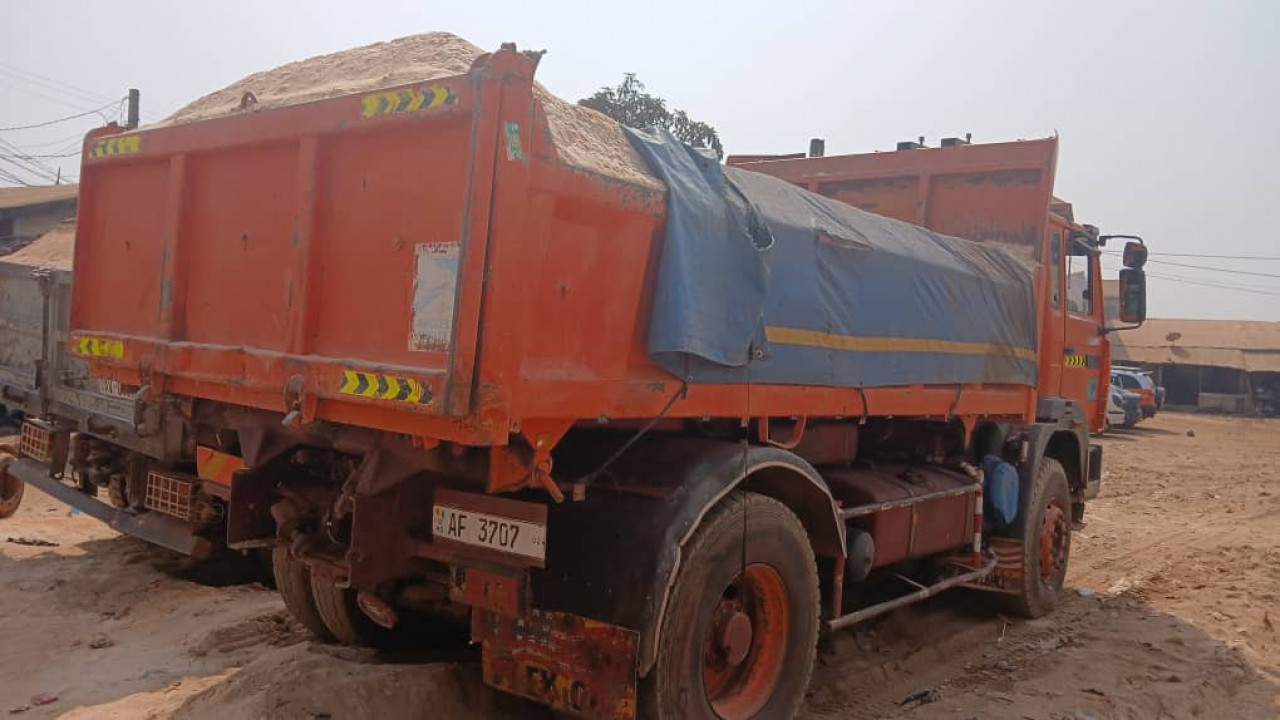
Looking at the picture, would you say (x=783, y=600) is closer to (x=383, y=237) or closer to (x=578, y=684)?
(x=578, y=684)

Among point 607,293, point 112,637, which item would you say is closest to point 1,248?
point 112,637

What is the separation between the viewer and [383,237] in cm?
322

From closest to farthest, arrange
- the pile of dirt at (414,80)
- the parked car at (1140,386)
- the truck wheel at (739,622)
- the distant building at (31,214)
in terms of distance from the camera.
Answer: the pile of dirt at (414,80)
the truck wheel at (739,622)
the distant building at (31,214)
the parked car at (1140,386)

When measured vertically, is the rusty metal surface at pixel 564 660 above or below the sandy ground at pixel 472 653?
above

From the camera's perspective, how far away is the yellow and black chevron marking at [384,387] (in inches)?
114

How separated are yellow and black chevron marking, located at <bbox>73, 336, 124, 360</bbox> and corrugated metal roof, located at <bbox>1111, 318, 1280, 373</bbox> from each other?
3689 centimetres

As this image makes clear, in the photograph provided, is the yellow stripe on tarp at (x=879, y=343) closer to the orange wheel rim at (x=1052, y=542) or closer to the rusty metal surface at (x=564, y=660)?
the rusty metal surface at (x=564, y=660)

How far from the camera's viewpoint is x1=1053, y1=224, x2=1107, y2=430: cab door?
286 inches

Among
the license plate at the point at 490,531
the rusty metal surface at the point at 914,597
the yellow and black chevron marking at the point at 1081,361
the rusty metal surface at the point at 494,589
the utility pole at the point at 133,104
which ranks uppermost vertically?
the utility pole at the point at 133,104

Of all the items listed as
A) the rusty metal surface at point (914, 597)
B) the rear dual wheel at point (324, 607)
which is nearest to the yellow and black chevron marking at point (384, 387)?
the rear dual wheel at point (324, 607)

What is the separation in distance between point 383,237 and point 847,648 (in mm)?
4118

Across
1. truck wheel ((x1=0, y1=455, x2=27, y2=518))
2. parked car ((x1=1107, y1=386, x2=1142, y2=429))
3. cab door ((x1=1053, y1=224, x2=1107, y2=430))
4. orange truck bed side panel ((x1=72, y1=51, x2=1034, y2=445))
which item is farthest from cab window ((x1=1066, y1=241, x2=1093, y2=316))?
parked car ((x1=1107, y1=386, x2=1142, y2=429))

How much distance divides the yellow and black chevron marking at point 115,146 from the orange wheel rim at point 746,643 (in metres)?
3.25

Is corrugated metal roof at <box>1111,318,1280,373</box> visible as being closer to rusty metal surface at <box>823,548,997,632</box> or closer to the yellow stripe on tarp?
rusty metal surface at <box>823,548,997,632</box>
